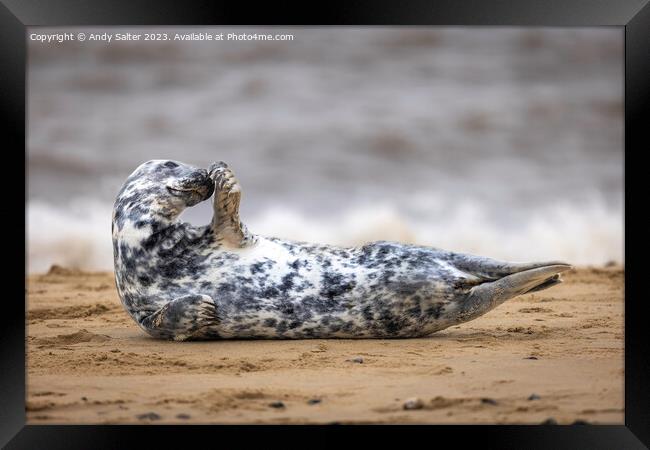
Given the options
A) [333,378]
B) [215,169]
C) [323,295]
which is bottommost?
[333,378]

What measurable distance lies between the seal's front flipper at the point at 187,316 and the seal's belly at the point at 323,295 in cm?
9

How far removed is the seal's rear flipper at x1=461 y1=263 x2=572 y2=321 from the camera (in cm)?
634

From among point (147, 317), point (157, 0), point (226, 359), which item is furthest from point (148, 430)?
point (157, 0)

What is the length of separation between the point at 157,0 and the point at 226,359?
8.54 feet

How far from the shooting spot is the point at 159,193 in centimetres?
657

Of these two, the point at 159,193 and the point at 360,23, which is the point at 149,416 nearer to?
the point at 159,193

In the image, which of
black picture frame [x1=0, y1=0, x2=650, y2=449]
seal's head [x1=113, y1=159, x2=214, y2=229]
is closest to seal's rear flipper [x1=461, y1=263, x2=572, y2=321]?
black picture frame [x1=0, y1=0, x2=650, y2=449]

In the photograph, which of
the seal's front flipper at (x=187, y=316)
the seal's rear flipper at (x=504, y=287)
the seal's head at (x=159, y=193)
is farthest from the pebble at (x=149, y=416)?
the seal's rear flipper at (x=504, y=287)

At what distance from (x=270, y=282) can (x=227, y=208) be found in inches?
28.2

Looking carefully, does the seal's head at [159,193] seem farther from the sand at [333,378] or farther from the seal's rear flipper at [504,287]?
the seal's rear flipper at [504,287]

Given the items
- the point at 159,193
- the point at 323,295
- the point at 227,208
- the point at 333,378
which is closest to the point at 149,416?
the point at 333,378

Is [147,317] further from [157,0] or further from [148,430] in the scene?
[157,0]

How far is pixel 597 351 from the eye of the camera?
6.27 metres

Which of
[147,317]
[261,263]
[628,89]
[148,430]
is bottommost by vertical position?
[148,430]
